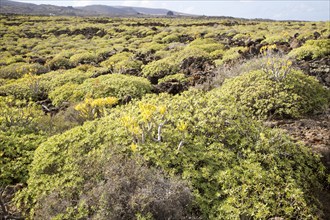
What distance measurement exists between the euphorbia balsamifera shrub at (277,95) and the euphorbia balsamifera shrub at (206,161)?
1.30 m

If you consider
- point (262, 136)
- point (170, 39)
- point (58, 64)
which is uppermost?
point (262, 136)

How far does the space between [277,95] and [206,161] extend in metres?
3.75

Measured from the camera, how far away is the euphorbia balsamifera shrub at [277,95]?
7.72m

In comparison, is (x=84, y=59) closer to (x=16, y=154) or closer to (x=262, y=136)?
(x=16, y=154)

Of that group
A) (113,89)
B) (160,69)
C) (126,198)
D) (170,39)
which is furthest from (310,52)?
(170,39)

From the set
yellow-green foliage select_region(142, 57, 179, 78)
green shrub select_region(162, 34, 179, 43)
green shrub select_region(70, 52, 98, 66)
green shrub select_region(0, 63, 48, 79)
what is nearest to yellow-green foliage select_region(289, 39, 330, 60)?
yellow-green foliage select_region(142, 57, 179, 78)

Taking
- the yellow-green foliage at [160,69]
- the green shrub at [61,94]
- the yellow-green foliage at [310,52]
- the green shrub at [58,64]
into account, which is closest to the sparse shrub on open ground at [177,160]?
the green shrub at [61,94]

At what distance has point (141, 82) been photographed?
1143 cm

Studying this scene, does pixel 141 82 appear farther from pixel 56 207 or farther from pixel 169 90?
pixel 56 207

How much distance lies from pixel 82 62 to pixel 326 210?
18.4m

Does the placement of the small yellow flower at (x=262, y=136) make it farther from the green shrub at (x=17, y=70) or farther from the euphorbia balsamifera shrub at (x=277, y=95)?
the green shrub at (x=17, y=70)

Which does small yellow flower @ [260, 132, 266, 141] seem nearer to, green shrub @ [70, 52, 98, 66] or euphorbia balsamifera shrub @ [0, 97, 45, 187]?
euphorbia balsamifera shrub @ [0, 97, 45, 187]

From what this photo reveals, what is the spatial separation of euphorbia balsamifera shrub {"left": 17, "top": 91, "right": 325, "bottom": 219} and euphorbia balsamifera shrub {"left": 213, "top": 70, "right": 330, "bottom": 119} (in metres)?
1.30

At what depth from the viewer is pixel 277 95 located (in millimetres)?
7922
